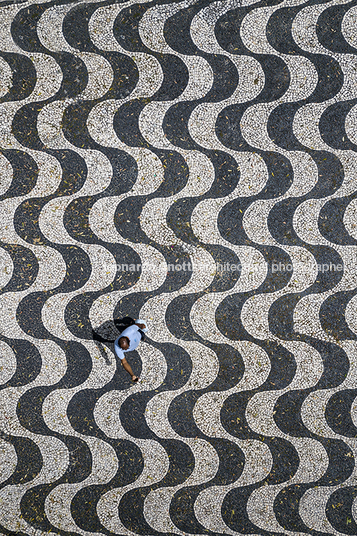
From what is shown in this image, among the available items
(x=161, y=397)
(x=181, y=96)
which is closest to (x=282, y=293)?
(x=161, y=397)

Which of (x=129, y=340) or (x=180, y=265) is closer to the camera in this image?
(x=129, y=340)

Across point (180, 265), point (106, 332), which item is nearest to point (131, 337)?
point (106, 332)

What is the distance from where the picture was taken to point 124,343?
1.68 meters

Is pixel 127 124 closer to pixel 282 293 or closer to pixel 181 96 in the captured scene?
pixel 181 96

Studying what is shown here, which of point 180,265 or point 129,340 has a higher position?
point 180,265

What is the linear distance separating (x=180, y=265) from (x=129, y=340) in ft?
1.65

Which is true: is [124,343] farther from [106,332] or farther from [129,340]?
[106,332]

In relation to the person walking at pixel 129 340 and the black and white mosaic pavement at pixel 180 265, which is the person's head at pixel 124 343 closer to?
the person walking at pixel 129 340

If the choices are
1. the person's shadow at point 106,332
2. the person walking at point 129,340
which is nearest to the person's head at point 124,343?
the person walking at point 129,340

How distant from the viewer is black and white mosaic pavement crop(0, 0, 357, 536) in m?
1.81

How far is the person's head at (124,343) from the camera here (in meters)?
1.67

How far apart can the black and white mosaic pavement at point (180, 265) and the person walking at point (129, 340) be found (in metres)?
0.11

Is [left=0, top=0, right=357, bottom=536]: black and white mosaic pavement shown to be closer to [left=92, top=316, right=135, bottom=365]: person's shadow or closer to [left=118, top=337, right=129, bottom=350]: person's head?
[left=92, top=316, right=135, bottom=365]: person's shadow

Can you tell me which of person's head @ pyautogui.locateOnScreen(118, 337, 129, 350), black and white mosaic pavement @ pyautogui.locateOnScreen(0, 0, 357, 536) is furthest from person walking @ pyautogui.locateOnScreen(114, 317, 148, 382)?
black and white mosaic pavement @ pyautogui.locateOnScreen(0, 0, 357, 536)
